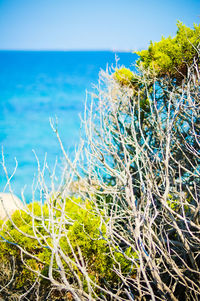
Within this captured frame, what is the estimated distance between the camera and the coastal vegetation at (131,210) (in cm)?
249

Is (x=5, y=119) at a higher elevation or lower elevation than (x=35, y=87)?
lower

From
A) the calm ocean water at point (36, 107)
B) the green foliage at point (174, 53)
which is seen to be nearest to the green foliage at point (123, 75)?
the green foliage at point (174, 53)

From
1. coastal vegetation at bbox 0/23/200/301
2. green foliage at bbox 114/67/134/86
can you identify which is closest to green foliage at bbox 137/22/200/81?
coastal vegetation at bbox 0/23/200/301

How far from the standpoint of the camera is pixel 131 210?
345 cm

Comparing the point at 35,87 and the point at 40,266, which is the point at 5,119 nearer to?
the point at 35,87

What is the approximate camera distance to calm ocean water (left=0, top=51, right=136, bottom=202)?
20969mm

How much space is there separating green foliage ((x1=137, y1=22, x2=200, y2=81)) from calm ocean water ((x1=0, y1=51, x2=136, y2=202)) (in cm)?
788

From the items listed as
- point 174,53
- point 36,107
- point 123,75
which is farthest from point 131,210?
point 36,107

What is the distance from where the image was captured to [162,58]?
14.2 feet

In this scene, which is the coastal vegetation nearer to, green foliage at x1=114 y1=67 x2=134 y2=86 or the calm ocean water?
green foliage at x1=114 y1=67 x2=134 y2=86

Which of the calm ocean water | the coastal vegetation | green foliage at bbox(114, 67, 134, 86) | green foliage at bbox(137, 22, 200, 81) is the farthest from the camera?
the calm ocean water

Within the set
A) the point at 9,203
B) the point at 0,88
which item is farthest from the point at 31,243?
the point at 0,88

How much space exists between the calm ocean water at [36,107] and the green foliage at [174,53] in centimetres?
788

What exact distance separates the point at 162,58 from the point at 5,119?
26382 mm
